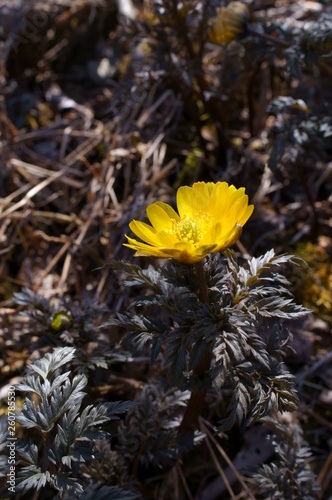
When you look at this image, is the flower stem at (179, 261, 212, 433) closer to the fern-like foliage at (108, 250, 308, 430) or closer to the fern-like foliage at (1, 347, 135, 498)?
the fern-like foliage at (108, 250, 308, 430)

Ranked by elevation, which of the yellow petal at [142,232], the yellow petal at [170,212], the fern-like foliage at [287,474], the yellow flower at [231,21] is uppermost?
the yellow flower at [231,21]

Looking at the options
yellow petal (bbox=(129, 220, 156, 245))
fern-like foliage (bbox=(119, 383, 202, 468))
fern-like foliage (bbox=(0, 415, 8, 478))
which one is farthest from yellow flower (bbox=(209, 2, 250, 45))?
fern-like foliage (bbox=(0, 415, 8, 478))

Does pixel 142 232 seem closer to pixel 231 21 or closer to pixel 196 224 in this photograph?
pixel 196 224

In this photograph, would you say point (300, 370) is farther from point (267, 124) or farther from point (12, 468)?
point (267, 124)

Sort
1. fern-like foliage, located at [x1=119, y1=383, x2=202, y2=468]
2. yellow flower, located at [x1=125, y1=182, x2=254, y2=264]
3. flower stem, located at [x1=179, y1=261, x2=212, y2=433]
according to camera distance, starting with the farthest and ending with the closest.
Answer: fern-like foliage, located at [x1=119, y1=383, x2=202, y2=468], flower stem, located at [x1=179, y1=261, x2=212, y2=433], yellow flower, located at [x1=125, y1=182, x2=254, y2=264]

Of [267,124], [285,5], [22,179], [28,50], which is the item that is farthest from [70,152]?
[285,5]

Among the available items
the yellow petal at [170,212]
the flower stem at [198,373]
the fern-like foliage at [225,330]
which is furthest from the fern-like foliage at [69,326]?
the yellow petal at [170,212]

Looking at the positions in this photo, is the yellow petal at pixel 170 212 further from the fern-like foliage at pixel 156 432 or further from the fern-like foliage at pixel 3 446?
the fern-like foliage at pixel 3 446
